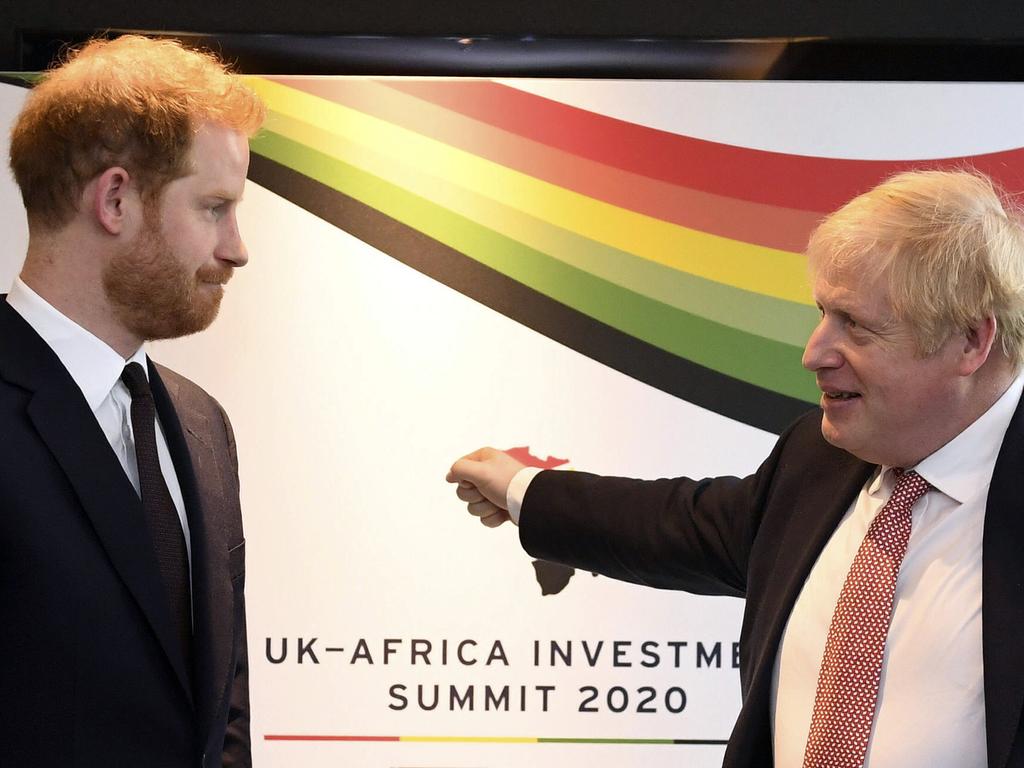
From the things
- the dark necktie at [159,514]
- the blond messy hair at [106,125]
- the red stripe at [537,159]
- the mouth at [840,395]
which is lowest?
the dark necktie at [159,514]

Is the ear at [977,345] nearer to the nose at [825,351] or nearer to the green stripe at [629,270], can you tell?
the nose at [825,351]

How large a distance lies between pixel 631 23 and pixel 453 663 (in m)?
1.73

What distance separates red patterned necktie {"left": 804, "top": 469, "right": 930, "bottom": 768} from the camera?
66.5 inches

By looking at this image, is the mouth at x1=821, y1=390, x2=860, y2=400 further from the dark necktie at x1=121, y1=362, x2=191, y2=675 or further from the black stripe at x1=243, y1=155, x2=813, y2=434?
the black stripe at x1=243, y1=155, x2=813, y2=434

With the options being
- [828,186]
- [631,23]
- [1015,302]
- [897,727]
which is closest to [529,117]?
[631,23]

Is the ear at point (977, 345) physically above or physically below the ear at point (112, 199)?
below

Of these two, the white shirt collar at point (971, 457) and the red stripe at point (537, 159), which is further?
the red stripe at point (537, 159)

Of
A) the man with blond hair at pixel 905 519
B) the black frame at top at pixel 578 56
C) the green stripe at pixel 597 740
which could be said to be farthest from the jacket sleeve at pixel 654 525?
the black frame at top at pixel 578 56

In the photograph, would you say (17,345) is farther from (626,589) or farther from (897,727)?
(626,589)

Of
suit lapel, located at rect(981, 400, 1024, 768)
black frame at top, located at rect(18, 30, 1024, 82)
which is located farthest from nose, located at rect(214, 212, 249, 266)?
black frame at top, located at rect(18, 30, 1024, 82)

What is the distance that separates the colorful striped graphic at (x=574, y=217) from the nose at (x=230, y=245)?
121 cm

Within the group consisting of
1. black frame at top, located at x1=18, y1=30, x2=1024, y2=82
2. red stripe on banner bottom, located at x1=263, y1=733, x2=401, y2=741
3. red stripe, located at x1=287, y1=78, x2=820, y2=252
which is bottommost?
red stripe on banner bottom, located at x1=263, y1=733, x2=401, y2=741

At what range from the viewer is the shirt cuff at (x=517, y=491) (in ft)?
7.66

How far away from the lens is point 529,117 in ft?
9.86
